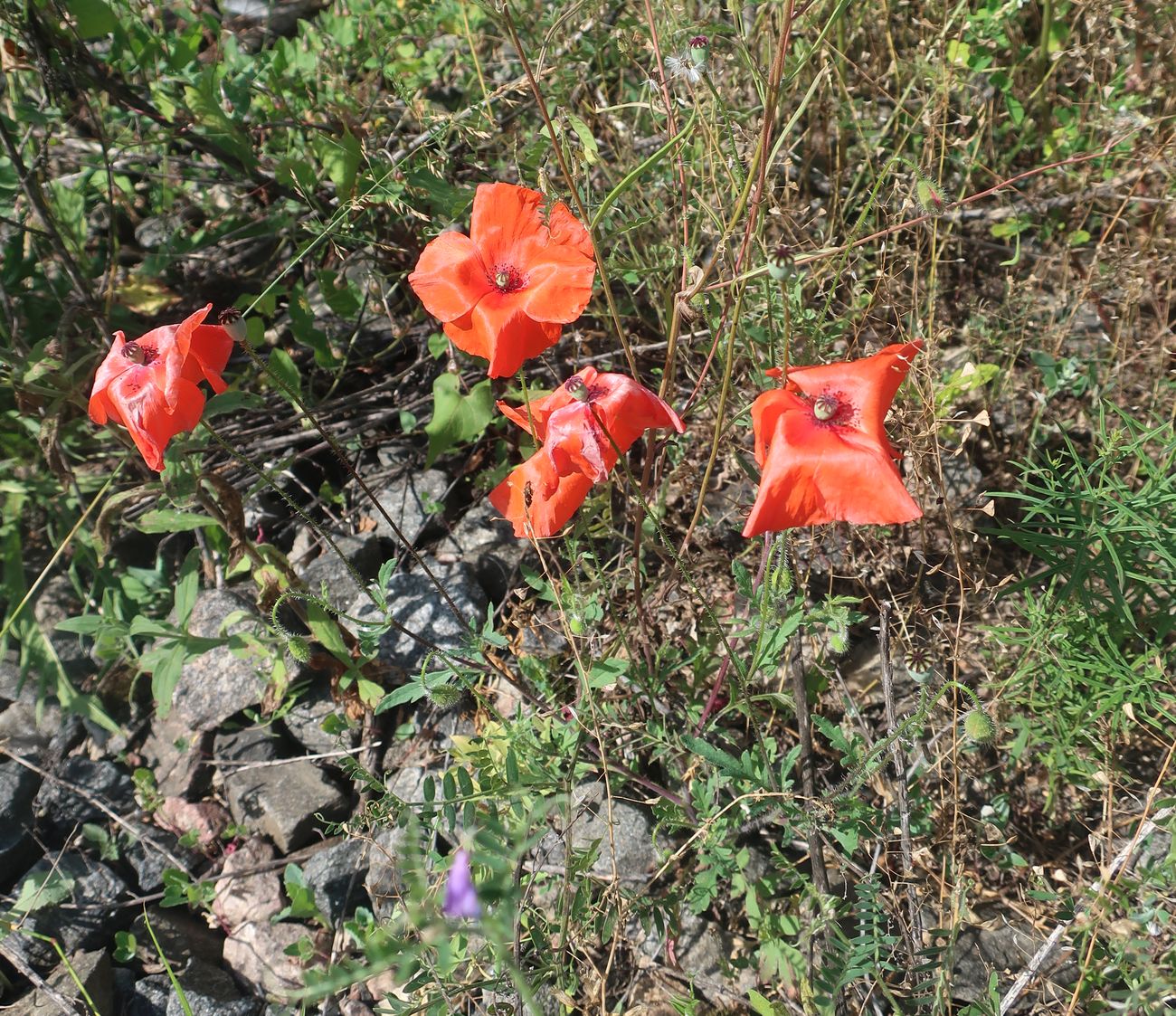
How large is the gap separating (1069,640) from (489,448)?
165cm

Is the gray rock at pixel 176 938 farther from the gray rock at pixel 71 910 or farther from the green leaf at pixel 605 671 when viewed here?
the green leaf at pixel 605 671

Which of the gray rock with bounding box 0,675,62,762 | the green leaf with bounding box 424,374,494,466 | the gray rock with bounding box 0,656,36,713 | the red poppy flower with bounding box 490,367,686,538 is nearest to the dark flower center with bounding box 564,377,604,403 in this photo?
the red poppy flower with bounding box 490,367,686,538

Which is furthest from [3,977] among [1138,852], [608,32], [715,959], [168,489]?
[608,32]

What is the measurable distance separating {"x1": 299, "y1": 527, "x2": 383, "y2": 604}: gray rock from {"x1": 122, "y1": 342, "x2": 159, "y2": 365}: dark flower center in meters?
0.88

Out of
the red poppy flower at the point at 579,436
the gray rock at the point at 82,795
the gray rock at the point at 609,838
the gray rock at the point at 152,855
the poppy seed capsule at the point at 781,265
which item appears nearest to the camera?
the poppy seed capsule at the point at 781,265

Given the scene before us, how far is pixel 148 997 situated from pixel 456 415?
161 centimetres

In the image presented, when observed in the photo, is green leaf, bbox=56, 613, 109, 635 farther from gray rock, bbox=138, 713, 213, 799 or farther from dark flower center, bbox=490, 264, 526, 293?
dark flower center, bbox=490, 264, 526, 293

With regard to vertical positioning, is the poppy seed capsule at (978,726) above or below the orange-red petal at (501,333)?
below

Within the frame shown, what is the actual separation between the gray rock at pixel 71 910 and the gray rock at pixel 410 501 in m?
1.16

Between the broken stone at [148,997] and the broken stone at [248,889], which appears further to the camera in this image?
the broken stone at [248,889]

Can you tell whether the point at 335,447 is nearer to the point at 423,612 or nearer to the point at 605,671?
the point at 605,671

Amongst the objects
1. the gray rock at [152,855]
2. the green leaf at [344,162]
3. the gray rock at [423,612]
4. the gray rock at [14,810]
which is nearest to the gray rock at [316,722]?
the gray rock at [423,612]

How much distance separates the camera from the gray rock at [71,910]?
2.26m

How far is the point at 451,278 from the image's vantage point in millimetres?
1814
